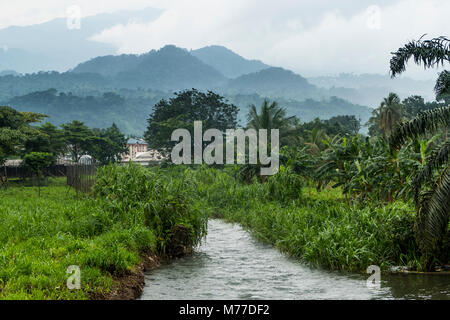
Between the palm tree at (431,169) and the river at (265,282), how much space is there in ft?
3.06

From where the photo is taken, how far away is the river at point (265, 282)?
8.03m

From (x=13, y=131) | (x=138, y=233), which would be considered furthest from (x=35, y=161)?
(x=138, y=233)

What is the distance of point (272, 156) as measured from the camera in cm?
2136

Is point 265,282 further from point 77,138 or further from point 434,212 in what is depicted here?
point 77,138

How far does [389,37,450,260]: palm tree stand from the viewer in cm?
819

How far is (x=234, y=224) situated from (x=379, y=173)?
5.13 metres

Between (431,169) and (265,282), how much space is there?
11.3ft

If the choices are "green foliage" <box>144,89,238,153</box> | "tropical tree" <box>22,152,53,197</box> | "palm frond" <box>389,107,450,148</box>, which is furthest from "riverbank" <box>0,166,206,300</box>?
"green foliage" <box>144,89,238,153</box>

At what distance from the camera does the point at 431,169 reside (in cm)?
842

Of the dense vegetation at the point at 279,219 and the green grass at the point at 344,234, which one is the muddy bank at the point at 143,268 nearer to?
the dense vegetation at the point at 279,219

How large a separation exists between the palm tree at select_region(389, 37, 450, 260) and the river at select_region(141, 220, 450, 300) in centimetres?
93
